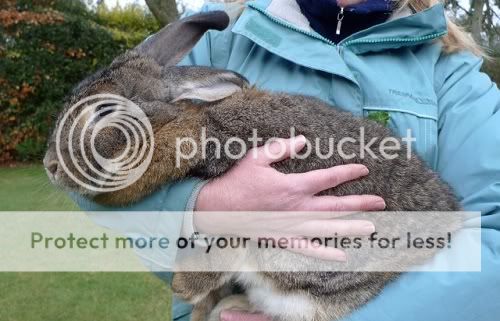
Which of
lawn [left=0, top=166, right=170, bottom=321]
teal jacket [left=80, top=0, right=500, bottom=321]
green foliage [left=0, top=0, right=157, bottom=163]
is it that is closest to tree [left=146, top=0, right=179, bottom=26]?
green foliage [left=0, top=0, right=157, bottom=163]

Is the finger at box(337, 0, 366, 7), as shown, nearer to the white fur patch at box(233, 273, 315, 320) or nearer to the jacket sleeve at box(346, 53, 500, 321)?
the jacket sleeve at box(346, 53, 500, 321)

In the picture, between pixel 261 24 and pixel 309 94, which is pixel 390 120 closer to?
pixel 309 94

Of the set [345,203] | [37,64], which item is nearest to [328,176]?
[345,203]

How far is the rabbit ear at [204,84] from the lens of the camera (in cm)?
256

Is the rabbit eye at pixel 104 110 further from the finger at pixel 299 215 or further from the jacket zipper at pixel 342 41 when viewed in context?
the jacket zipper at pixel 342 41

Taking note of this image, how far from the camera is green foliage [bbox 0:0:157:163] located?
13.9 meters

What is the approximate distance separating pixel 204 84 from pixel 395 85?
0.84 meters

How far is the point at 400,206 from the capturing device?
2502mm

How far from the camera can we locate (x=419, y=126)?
8.61ft

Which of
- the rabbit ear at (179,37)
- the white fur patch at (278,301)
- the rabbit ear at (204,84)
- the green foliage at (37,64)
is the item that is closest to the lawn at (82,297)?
the rabbit ear at (179,37)

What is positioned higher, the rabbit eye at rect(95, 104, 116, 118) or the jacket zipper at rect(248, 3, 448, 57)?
the jacket zipper at rect(248, 3, 448, 57)

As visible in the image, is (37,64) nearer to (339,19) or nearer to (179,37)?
(179,37)

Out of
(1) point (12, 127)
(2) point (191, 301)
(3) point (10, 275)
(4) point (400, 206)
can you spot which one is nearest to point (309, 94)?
(4) point (400, 206)

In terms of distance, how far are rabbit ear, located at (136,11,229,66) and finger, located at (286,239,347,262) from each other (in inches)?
41.6
